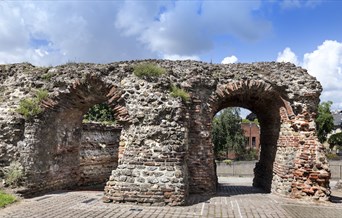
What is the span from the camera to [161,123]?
10.3 m

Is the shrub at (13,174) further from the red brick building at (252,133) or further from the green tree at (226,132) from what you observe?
the red brick building at (252,133)

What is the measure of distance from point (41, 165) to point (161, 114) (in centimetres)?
428

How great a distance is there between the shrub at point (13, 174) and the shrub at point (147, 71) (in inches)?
178

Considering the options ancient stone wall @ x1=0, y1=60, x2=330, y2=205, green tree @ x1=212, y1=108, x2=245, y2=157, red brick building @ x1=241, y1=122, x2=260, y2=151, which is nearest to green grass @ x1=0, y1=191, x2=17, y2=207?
ancient stone wall @ x1=0, y1=60, x2=330, y2=205

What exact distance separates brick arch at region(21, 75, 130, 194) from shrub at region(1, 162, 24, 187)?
258mm

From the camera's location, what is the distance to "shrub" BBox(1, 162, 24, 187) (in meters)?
10.3

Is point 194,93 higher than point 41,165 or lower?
higher

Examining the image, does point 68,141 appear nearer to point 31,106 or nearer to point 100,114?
point 31,106

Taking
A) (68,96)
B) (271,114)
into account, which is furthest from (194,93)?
(68,96)

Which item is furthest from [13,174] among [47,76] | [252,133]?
[252,133]

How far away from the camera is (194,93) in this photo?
11.5 m

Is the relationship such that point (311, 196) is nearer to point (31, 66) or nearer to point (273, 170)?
point (273, 170)

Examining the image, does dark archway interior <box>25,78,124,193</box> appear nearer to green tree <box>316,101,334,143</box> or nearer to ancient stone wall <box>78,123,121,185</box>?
ancient stone wall <box>78,123,121,185</box>

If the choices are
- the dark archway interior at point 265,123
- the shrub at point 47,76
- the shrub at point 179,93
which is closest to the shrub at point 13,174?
the shrub at point 47,76
